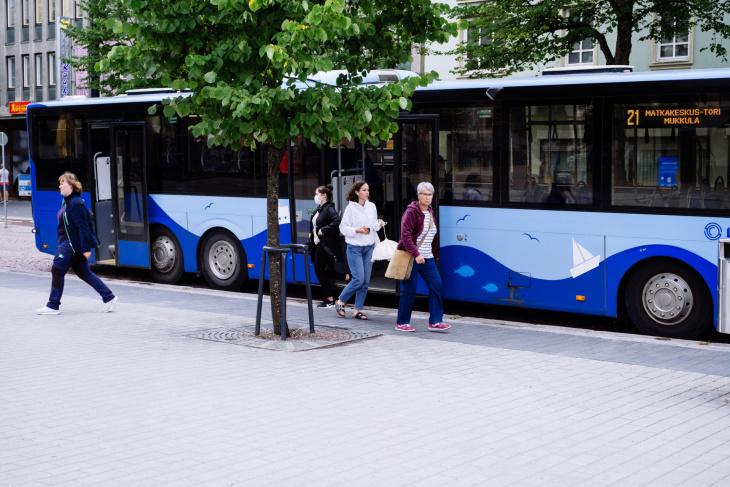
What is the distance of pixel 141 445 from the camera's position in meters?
6.45

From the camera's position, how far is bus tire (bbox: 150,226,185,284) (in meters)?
16.2

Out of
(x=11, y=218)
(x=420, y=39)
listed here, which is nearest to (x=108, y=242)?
(x=420, y=39)

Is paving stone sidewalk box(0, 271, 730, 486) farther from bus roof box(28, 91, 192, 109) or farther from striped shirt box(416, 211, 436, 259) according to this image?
bus roof box(28, 91, 192, 109)

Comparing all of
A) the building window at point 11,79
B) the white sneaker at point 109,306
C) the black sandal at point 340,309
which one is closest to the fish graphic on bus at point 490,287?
the black sandal at point 340,309

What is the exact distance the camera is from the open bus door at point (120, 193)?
1641cm

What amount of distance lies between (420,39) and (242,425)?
201 inches

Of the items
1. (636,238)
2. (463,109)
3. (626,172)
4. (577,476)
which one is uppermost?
(463,109)

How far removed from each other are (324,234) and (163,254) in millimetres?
4556

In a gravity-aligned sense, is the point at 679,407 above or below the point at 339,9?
below

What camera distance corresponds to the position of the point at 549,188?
11.9 metres

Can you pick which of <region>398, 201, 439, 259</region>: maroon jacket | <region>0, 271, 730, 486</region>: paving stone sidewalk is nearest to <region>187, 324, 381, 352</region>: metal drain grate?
<region>0, 271, 730, 486</region>: paving stone sidewalk

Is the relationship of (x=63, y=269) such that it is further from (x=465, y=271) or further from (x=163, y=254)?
(x=465, y=271)

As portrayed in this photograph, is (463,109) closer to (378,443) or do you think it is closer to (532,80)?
(532,80)

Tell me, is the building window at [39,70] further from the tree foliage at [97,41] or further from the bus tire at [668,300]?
the bus tire at [668,300]
